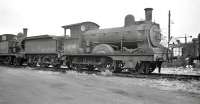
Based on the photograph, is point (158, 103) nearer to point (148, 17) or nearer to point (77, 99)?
point (77, 99)

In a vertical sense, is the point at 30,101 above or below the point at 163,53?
below

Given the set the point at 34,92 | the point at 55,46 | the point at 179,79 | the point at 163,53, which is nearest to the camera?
the point at 34,92

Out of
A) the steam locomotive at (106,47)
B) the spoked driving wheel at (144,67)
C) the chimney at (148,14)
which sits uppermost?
the chimney at (148,14)

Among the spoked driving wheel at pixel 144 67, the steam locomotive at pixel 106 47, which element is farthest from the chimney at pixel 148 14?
the spoked driving wheel at pixel 144 67

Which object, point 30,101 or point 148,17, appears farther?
point 148,17

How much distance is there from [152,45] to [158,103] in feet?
25.7

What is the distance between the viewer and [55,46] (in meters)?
17.1

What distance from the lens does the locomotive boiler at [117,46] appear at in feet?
41.9

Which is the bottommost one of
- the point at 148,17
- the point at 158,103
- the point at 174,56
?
the point at 158,103

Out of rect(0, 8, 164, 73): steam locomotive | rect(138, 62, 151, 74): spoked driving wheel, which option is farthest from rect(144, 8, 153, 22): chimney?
rect(138, 62, 151, 74): spoked driving wheel

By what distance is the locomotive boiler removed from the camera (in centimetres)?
1278

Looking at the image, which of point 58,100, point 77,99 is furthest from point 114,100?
point 58,100

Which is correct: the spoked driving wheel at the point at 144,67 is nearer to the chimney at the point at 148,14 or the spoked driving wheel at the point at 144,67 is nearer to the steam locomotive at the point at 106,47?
the steam locomotive at the point at 106,47

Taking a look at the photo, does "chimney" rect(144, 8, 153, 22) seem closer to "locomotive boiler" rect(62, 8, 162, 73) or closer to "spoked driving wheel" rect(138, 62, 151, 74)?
"locomotive boiler" rect(62, 8, 162, 73)
